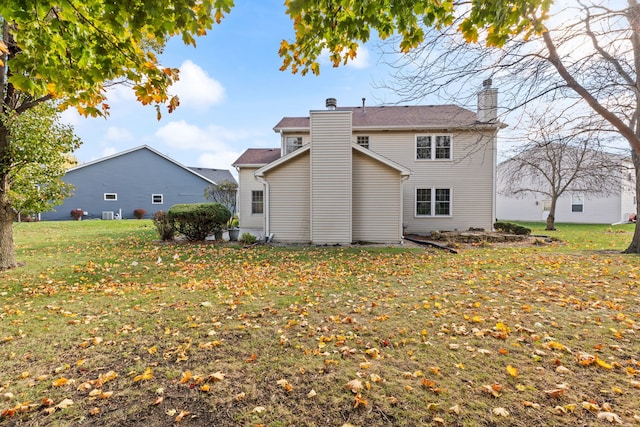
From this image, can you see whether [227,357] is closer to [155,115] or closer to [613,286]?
[155,115]

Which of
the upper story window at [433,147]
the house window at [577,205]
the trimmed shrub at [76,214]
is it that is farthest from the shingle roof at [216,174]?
the house window at [577,205]

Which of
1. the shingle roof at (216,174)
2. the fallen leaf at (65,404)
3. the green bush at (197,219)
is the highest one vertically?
the shingle roof at (216,174)

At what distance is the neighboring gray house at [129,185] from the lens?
2556cm

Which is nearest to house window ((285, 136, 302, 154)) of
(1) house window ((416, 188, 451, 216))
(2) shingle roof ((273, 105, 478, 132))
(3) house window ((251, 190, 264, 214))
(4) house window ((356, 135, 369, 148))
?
(2) shingle roof ((273, 105, 478, 132))

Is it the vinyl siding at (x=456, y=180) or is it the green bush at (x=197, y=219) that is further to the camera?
the vinyl siding at (x=456, y=180)

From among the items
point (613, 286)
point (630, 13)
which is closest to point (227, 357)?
point (613, 286)

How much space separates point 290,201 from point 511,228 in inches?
452

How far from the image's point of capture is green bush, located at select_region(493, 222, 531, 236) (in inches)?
572

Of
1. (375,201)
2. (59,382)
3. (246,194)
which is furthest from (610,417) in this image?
(246,194)

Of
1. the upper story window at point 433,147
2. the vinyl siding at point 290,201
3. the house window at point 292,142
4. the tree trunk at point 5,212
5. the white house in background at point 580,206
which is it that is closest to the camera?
the tree trunk at point 5,212

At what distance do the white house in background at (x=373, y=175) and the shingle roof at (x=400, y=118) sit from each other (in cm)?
5

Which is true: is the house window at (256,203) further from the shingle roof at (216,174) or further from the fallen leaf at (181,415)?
the shingle roof at (216,174)

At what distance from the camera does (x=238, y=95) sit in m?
13.3

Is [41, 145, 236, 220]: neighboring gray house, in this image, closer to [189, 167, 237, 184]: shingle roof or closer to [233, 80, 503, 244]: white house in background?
[189, 167, 237, 184]: shingle roof
